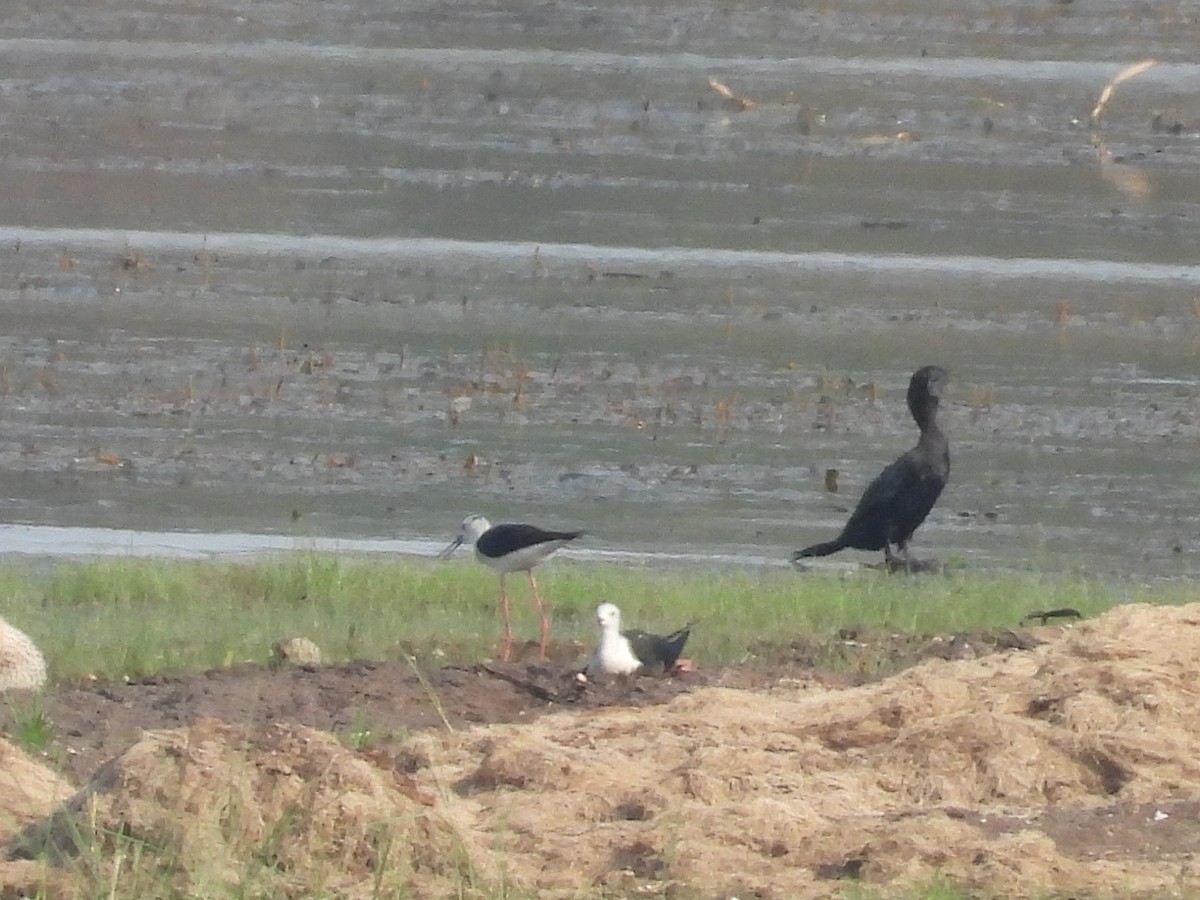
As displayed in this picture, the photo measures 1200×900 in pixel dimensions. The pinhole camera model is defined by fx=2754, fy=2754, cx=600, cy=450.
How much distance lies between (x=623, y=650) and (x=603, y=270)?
9.32 metres

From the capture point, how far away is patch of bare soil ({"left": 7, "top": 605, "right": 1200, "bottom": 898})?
6625mm

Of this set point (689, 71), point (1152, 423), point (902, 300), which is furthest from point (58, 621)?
point (689, 71)

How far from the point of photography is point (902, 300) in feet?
59.4

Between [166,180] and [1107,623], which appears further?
[166,180]

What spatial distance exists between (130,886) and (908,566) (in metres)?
6.26

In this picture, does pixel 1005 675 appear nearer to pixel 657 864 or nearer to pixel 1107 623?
pixel 1107 623

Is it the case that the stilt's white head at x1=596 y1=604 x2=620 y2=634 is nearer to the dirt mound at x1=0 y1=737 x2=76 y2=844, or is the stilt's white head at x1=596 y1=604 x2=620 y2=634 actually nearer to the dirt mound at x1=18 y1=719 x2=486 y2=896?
the dirt mound at x1=0 y1=737 x2=76 y2=844

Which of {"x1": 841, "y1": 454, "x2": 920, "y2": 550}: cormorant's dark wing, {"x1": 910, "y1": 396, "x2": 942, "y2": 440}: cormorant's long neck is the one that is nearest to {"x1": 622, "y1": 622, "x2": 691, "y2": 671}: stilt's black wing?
{"x1": 841, "y1": 454, "x2": 920, "y2": 550}: cormorant's dark wing

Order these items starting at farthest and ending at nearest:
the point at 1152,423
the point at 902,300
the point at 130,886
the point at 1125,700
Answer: the point at 902,300 → the point at 1152,423 → the point at 1125,700 → the point at 130,886

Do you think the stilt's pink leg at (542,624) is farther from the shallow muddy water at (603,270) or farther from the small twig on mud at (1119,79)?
the small twig on mud at (1119,79)

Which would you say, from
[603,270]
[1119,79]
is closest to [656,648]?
[603,270]

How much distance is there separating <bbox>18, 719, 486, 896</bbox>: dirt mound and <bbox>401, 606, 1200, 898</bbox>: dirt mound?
0.27 meters

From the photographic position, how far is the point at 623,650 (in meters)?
9.36

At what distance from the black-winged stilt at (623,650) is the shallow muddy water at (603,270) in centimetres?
309
